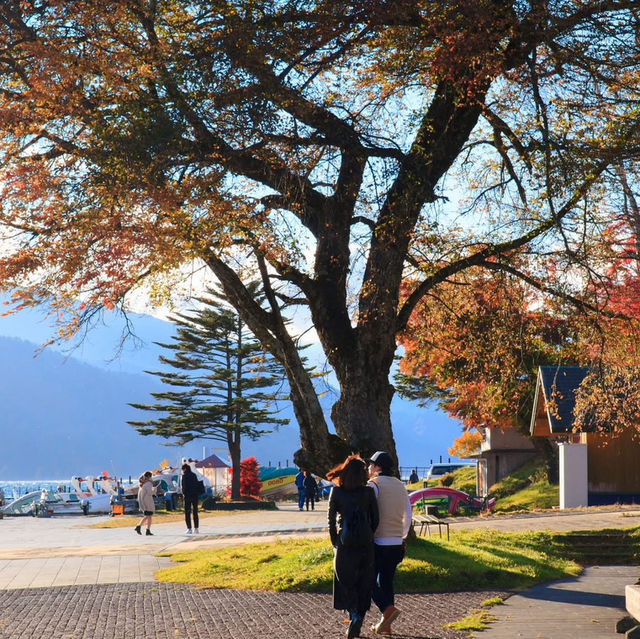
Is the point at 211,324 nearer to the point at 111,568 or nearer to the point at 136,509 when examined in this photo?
the point at 136,509

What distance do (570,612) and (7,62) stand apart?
9156mm

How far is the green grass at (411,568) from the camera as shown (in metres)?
12.4

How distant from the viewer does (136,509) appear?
42.0 meters

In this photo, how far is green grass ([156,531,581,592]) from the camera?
12.4 meters

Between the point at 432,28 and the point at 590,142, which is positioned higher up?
the point at 432,28

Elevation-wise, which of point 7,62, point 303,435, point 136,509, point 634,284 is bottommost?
point 136,509

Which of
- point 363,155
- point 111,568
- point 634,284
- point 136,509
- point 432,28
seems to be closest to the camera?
point 432,28

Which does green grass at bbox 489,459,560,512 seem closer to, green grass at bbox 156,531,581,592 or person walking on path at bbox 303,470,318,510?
person walking on path at bbox 303,470,318,510

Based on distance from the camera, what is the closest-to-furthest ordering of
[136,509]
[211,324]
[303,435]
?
[303,435], [136,509], [211,324]

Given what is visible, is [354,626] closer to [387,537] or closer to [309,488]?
[387,537]

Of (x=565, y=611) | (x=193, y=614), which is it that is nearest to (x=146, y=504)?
(x=193, y=614)

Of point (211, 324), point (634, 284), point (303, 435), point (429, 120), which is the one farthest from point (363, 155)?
point (211, 324)

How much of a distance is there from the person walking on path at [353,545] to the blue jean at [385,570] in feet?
0.96

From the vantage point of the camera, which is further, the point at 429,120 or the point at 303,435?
the point at 303,435
